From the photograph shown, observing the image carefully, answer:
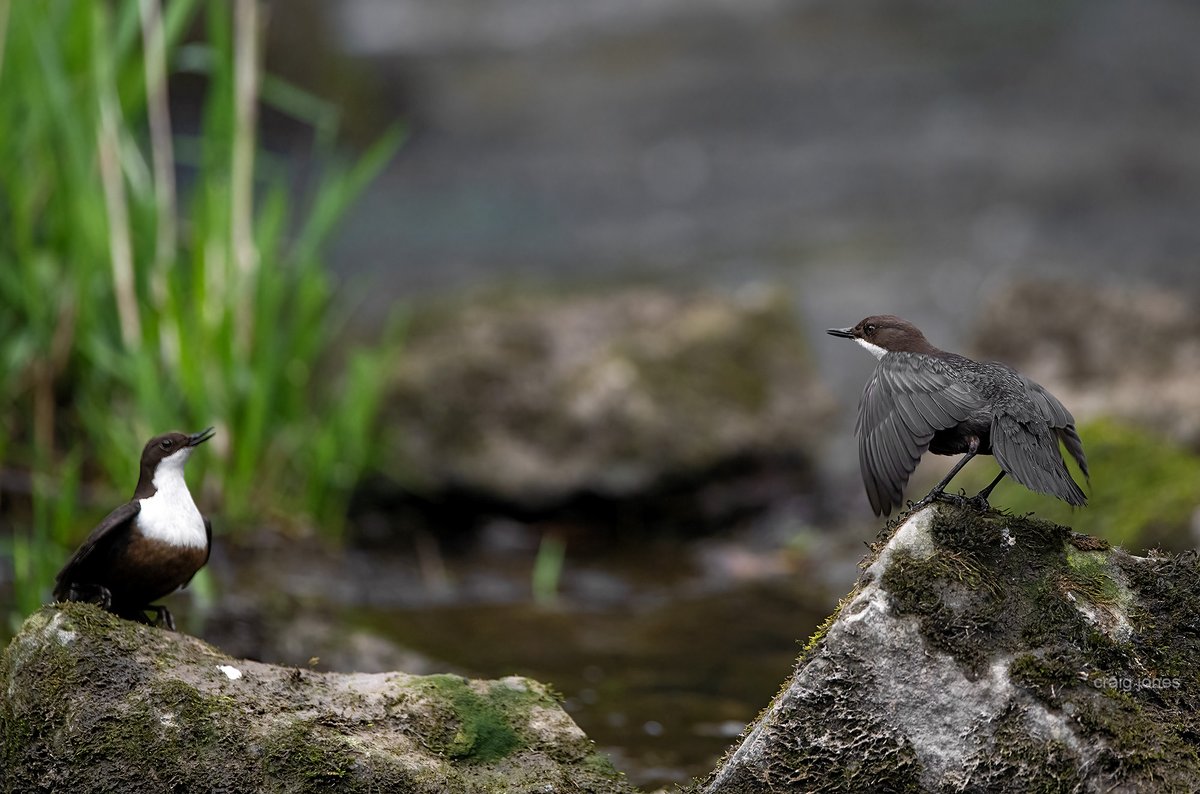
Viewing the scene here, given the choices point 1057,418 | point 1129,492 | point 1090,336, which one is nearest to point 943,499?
point 1057,418

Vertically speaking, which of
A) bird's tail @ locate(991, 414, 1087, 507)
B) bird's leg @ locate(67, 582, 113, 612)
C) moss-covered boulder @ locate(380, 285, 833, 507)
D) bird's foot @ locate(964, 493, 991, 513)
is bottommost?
moss-covered boulder @ locate(380, 285, 833, 507)

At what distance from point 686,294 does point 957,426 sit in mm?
5426

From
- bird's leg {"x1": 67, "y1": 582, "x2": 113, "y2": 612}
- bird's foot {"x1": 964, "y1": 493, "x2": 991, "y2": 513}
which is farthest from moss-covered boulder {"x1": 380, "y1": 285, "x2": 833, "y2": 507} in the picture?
bird's foot {"x1": 964, "y1": 493, "x2": 991, "y2": 513}

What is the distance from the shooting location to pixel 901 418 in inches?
126

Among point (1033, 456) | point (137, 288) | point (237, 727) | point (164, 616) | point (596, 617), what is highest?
point (1033, 456)

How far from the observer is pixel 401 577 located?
648cm

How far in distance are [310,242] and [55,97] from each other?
1.26 meters

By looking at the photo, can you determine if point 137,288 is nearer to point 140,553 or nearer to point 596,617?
point 596,617

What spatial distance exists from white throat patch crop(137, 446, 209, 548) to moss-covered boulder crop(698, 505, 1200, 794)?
1.45m

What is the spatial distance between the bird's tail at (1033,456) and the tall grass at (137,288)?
12.4 feet

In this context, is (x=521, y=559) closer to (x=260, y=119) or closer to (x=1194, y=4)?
(x=260, y=119)

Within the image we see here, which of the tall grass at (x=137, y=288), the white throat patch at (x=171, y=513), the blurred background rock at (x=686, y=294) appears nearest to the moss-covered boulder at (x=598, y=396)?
the blurred background rock at (x=686, y=294)

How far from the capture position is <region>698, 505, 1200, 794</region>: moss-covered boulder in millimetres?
2775

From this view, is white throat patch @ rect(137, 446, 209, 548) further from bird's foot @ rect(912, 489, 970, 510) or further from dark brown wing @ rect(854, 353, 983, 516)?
bird's foot @ rect(912, 489, 970, 510)
